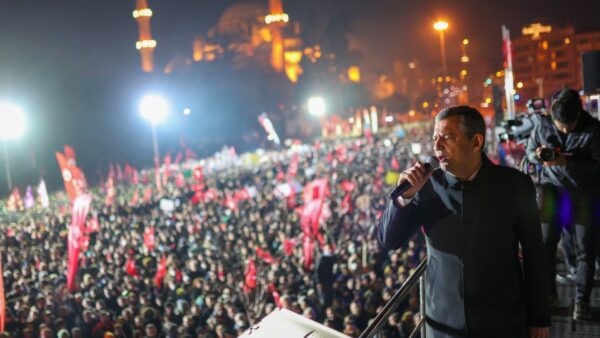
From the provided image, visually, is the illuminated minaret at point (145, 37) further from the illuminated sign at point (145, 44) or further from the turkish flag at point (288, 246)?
the turkish flag at point (288, 246)

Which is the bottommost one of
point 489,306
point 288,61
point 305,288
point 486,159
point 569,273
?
point 305,288

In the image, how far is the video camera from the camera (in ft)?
13.8

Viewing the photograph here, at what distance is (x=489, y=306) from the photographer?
2133mm

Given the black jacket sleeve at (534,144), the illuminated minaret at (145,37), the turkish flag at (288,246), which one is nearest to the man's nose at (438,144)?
the black jacket sleeve at (534,144)

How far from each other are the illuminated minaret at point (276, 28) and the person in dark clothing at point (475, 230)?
7278 centimetres

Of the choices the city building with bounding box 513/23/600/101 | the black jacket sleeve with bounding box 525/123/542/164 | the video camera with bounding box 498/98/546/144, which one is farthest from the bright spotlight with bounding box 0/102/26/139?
the city building with bounding box 513/23/600/101

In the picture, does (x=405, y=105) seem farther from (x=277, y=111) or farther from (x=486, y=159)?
(x=486, y=159)

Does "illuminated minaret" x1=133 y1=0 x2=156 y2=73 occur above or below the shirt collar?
above

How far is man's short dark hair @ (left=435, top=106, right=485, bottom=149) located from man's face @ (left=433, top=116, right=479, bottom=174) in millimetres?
14

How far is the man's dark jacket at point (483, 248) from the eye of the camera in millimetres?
2109

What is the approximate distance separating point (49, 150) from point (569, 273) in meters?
41.6

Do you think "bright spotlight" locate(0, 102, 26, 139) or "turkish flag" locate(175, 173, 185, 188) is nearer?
"turkish flag" locate(175, 173, 185, 188)

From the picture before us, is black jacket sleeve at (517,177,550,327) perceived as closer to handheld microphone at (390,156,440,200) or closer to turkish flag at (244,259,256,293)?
handheld microphone at (390,156,440,200)

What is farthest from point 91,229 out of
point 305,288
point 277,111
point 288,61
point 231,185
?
point 288,61
